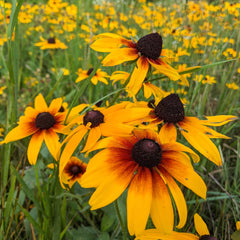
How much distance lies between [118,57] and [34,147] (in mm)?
427

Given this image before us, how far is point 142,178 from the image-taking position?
1.81 ft

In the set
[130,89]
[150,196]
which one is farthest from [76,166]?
[150,196]

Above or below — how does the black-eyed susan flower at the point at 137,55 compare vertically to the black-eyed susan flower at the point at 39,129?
above

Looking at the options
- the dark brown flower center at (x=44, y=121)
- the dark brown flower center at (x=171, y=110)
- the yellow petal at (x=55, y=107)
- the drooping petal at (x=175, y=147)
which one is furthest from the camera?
the yellow petal at (x=55, y=107)

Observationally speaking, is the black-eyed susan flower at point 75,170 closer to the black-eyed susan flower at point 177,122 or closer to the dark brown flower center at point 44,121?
the dark brown flower center at point 44,121

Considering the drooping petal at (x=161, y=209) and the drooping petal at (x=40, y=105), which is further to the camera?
the drooping petal at (x=40, y=105)

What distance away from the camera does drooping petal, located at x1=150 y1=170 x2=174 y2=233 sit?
1.61 ft

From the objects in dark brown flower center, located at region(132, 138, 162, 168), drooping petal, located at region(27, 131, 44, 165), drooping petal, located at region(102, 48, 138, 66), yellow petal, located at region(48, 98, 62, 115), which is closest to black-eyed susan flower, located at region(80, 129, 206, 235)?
dark brown flower center, located at region(132, 138, 162, 168)

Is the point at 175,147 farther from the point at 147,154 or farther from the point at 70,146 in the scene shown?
the point at 70,146

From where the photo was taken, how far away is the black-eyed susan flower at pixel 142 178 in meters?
0.49

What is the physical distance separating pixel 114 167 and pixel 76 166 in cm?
62

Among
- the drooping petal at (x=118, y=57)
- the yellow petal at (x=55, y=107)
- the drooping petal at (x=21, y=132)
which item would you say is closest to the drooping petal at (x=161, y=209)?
the drooping petal at (x=118, y=57)

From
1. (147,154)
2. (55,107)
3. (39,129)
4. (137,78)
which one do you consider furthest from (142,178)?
(55,107)

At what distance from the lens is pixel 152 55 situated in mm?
812
